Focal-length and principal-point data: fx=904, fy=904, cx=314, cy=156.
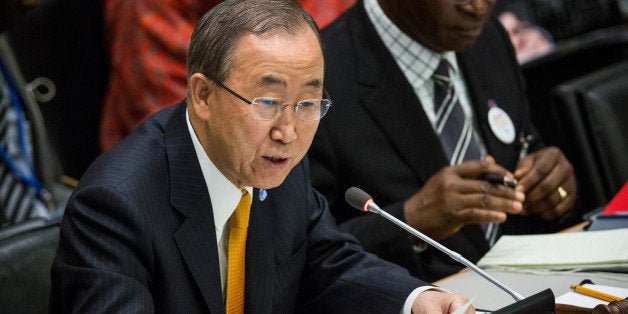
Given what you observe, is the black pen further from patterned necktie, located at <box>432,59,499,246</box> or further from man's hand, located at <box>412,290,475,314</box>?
man's hand, located at <box>412,290,475,314</box>

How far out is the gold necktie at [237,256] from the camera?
1.62 m

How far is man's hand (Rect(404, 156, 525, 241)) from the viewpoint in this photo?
6.71ft

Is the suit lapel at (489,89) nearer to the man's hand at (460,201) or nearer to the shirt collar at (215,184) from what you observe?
the man's hand at (460,201)

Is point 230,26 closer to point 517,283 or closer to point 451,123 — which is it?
point 517,283

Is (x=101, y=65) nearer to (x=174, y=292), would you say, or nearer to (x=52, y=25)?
(x=52, y=25)

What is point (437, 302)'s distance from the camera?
1.62 m

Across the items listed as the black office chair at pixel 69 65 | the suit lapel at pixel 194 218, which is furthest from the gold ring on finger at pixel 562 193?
the black office chair at pixel 69 65

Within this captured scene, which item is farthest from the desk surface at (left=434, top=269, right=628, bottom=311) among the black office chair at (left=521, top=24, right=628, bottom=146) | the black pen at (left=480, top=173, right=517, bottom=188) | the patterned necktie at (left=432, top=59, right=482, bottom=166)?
the black office chair at (left=521, top=24, right=628, bottom=146)

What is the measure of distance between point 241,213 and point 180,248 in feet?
0.53

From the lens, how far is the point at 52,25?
2.93 metres

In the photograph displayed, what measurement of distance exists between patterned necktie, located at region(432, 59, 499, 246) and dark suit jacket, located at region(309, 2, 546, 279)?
0.06 meters

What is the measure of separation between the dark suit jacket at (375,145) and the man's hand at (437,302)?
0.50 m

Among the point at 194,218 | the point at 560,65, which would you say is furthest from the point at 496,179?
the point at 560,65

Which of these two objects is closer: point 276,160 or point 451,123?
point 276,160
